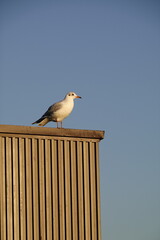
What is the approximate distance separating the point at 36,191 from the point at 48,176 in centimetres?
46

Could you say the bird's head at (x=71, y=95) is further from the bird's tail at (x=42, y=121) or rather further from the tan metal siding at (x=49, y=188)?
the tan metal siding at (x=49, y=188)

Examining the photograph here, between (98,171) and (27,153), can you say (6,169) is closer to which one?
(27,153)

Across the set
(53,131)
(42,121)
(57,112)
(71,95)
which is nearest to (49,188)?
(53,131)

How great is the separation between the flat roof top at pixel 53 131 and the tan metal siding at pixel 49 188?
9 centimetres

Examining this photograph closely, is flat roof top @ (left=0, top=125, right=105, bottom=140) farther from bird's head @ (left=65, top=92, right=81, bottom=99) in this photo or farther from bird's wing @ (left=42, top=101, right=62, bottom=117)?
bird's head @ (left=65, top=92, right=81, bottom=99)

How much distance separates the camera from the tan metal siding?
1444cm

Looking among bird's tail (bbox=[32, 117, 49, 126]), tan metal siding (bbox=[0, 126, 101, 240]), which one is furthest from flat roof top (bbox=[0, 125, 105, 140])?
bird's tail (bbox=[32, 117, 49, 126])

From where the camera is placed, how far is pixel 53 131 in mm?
15367

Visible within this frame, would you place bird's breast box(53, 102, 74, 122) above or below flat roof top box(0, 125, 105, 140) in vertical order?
above

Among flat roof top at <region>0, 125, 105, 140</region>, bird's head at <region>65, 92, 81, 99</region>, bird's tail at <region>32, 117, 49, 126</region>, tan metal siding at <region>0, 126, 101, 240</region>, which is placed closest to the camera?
tan metal siding at <region>0, 126, 101, 240</region>

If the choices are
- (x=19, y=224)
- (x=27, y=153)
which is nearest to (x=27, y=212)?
(x=19, y=224)

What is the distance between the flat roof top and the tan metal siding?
0.30 feet

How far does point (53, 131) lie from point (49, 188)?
125cm

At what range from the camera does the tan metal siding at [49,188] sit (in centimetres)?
1444
